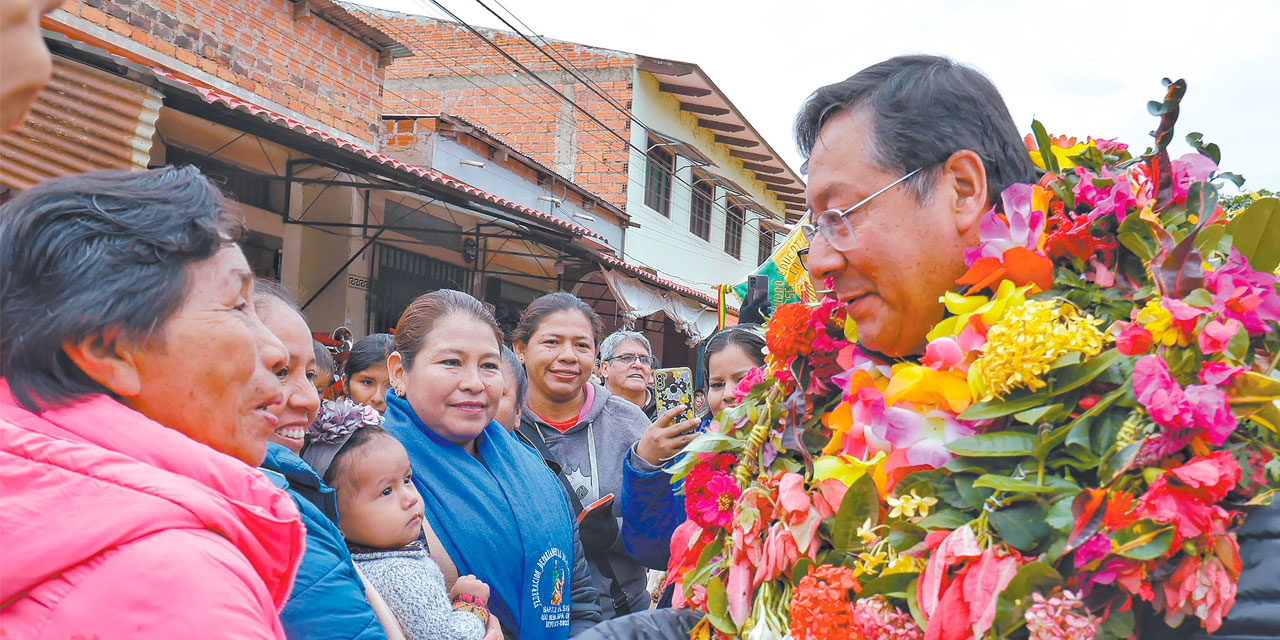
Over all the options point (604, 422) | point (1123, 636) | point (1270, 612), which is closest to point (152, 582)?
point (1123, 636)

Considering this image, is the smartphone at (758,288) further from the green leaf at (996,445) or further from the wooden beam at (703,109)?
the wooden beam at (703,109)

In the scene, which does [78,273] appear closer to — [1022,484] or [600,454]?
[1022,484]

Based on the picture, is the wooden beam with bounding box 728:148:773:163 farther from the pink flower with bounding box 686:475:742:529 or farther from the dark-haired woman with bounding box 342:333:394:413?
the pink flower with bounding box 686:475:742:529

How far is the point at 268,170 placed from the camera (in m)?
8.62

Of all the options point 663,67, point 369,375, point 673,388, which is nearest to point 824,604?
point 673,388

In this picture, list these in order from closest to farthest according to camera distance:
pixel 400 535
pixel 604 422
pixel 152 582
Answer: pixel 152 582, pixel 400 535, pixel 604 422

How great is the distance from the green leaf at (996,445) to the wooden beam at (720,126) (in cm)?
1835

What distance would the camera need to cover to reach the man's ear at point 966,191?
1706 millimetres

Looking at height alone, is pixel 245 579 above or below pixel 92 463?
below

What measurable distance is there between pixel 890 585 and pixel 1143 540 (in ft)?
1.36

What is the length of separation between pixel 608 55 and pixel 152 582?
53.7 feet

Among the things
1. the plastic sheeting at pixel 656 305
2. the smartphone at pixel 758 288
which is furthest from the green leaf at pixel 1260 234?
the plastic sheeting at pixel 656 305

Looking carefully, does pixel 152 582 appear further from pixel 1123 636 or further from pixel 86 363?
pixel 1123 636

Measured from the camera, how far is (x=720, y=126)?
1967 centimetres
